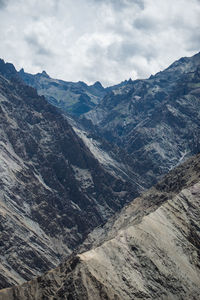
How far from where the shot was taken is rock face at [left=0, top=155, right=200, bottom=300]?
331 feet

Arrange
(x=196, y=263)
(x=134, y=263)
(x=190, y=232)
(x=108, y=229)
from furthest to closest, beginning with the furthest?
(x=108, y=229)
(x=190, y=232)
(x=196, y=263)
(x=134, y=263)

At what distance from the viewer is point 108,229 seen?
183 m

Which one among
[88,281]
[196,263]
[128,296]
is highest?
[88,281]

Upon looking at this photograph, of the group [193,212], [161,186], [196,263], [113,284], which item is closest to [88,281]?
[113,284]

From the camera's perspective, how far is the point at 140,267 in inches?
4281

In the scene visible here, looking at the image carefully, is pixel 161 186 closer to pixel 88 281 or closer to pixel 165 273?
pixel 165 273

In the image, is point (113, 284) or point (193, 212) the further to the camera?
point (193, 212)

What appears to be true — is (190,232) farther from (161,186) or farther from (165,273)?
(161,186)

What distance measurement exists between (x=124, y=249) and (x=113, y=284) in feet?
39.8

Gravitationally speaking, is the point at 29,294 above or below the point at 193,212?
above

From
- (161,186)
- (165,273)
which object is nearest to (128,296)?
(165,273)

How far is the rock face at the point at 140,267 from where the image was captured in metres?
101

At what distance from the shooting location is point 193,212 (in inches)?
5236

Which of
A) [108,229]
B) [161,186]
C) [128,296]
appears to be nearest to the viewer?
[128,296]
